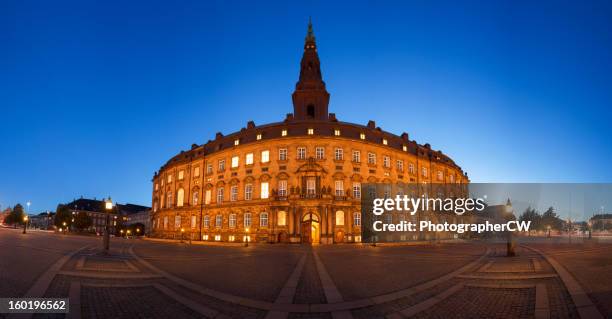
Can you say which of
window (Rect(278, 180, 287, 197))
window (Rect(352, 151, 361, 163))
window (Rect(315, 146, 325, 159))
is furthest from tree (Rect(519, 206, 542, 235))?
window (Rect(278, 180, 287, 197))

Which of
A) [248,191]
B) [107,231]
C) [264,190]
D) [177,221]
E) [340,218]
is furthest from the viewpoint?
[177,221]

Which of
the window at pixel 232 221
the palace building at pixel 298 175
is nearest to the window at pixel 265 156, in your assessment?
the palace building at pixel 298 175

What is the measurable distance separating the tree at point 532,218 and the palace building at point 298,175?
2398 inches

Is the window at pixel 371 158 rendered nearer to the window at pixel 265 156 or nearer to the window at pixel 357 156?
the window at pixel 357 156

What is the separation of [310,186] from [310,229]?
593 cm

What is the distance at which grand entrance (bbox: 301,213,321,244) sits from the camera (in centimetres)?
4394

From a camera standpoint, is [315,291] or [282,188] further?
[282,188]

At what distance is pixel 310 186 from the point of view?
45344mm

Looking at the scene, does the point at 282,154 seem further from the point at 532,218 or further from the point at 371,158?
the point at 532,218

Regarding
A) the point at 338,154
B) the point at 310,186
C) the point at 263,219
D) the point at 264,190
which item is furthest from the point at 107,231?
the point at 338,154

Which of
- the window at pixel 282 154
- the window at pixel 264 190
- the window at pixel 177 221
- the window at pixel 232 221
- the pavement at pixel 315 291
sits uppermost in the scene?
the window at pixel 282 154

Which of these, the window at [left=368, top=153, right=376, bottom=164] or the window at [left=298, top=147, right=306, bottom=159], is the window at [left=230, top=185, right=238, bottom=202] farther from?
the window at [left=368, top=153, right=376, bottom=164]

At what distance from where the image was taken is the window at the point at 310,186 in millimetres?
45094

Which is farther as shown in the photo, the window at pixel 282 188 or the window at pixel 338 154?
the window at pixel 338 154
